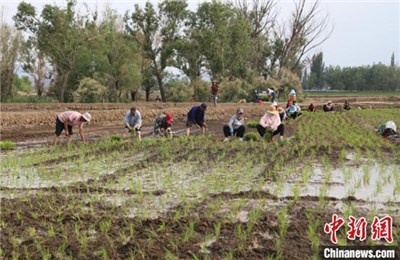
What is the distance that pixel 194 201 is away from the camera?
543 cm

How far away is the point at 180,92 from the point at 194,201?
89.0 feet

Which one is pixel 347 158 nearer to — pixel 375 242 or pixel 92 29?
pixel 375 242

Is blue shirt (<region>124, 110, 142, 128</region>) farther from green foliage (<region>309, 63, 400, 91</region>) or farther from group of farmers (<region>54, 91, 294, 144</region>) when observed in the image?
green foliage (<region>309, 63, 400, 91</region>)

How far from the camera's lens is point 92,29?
3016cm

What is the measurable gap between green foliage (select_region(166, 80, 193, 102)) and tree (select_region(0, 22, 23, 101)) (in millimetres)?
10776

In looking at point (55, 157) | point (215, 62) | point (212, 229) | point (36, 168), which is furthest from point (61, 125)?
point (215, 62)

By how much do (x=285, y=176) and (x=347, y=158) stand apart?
210cm

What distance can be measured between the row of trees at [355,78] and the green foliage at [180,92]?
52.2 m

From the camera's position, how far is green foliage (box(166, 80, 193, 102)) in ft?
105

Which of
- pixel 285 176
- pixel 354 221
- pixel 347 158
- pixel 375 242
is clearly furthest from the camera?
pixel 347 158

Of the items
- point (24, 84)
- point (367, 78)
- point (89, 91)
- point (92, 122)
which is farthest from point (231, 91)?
point (367, 78)

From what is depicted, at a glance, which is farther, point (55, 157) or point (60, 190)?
point (55, 157)

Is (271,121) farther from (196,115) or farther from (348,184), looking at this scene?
(348,184)

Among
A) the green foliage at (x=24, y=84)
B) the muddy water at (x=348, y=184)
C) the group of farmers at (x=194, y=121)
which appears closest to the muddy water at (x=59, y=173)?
the group of farmers at (x=194, y=121)
